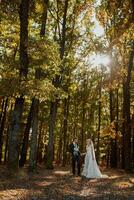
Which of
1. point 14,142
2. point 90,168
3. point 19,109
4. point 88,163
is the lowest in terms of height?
point 90,168

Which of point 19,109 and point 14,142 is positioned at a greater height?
Result: point 19,109

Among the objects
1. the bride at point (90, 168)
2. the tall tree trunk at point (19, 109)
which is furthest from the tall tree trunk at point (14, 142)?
the bride at point (90, 168)

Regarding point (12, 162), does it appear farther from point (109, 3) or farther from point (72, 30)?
point (72, 30)

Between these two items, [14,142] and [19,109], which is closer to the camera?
[14,142]

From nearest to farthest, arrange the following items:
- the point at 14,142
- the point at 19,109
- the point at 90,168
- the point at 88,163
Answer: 1. the point at 14,142
2. the point at 19,109
3. the point at 90,168
4. the point at 88,163

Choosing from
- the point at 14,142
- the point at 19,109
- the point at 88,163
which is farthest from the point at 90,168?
the point at 19,109

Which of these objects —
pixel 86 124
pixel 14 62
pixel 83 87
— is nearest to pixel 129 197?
pixel 14 62

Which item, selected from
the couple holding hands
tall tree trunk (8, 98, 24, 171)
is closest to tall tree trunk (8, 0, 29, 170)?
tall tree trunk (8, 98, 24, 171)

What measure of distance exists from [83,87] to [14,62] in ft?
87.0

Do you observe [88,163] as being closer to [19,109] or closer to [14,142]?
[14,142]

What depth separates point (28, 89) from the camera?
55.6 feet

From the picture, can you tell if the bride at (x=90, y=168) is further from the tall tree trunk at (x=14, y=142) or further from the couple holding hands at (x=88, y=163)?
the tall tree trunk at (x=14, y=142)

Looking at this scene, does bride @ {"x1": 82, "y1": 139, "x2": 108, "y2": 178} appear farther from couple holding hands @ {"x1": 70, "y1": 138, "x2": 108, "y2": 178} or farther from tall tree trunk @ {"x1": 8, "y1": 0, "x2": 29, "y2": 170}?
tall tree trunk @ {"x1": 8, "y1": 0, "x2": 29, "y2": 170}

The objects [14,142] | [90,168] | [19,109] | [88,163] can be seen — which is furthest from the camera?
[88,163]
